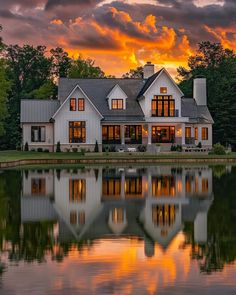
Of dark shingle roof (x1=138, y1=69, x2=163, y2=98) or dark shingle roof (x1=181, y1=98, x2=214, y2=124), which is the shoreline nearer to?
dark shingle roof (x1=138, y1=69, x2=163, y2=98)

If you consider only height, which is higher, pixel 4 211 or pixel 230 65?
pixel 230 65

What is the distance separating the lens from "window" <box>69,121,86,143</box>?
222 ft

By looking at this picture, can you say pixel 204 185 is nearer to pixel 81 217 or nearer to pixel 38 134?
pixel 81 217

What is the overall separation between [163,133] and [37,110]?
14.1m

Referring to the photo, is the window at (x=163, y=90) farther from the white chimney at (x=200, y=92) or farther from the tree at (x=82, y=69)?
the tree at (x=82, y=69)

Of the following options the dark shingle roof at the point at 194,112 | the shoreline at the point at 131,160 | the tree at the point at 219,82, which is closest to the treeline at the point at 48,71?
the tree at the point at 219,82

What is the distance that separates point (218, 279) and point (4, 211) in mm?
11895

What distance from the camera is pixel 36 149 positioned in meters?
68.2

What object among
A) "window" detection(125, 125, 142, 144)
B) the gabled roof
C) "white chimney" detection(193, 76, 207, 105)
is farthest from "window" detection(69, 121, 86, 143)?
"white chimney" detection(193, 76, 207, 105)

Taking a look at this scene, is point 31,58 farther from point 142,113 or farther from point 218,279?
point 218,279

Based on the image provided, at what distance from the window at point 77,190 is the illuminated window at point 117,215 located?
3424 mm

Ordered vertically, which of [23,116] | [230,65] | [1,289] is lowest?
[1,289]

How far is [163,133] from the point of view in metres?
69.2

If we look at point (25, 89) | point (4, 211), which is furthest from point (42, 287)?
point (25, 89)
